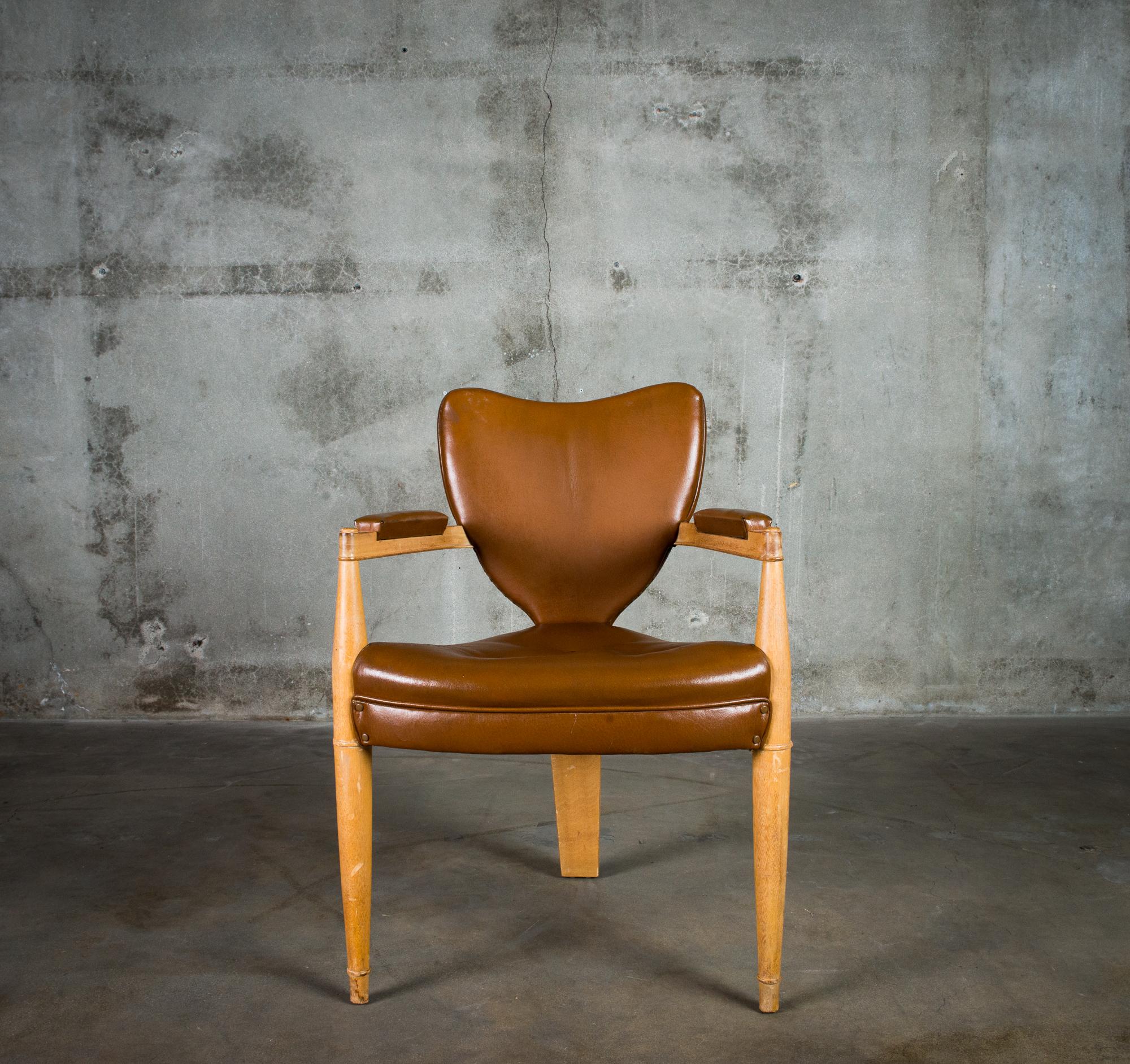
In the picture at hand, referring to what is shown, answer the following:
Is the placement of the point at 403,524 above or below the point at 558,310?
below

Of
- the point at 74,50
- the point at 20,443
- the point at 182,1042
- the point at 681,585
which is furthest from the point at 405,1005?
the point at 74,50

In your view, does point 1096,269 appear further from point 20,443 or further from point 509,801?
point 20,443

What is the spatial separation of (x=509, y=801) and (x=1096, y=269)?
96.0 inches

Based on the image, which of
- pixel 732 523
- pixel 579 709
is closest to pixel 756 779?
pixel 579 709

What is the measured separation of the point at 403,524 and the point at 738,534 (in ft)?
1.76

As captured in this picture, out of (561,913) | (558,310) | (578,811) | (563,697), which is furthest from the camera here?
(558,310)

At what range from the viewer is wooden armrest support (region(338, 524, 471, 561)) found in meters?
1.52

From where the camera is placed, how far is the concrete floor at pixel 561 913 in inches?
56.1

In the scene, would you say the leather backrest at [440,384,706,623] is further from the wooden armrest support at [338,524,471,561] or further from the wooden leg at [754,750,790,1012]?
the wooden leg at [754,750,790,1012]

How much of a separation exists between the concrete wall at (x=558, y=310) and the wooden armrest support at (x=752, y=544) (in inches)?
56.5

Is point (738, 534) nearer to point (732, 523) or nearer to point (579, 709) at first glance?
point (732, 523)

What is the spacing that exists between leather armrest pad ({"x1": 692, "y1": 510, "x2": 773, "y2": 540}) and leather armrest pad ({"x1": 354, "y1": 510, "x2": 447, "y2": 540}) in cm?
44

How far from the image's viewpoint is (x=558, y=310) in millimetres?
3223

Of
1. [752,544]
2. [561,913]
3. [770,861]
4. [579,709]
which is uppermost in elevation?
[752,544]
